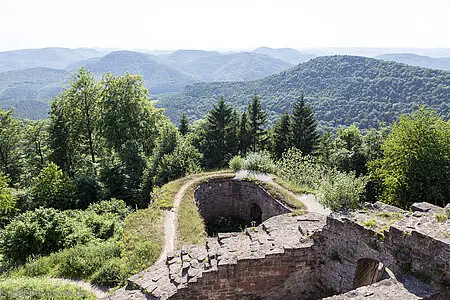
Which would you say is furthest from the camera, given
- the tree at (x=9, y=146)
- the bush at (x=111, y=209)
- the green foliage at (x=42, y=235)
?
the tree at (x=9, y=146)

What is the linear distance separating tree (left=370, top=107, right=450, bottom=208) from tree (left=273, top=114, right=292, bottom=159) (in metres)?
19.1

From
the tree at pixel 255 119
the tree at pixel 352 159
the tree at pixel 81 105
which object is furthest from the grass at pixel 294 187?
the tree at pixel 255 119

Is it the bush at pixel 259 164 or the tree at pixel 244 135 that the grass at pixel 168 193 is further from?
the tree at pixel 244 135

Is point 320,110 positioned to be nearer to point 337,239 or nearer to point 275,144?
point 275,144

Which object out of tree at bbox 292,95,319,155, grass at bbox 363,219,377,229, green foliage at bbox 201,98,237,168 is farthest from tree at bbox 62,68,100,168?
grass at bbox 363,219,377,229

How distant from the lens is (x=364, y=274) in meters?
9.96

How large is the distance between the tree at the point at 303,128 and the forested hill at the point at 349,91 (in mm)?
62886

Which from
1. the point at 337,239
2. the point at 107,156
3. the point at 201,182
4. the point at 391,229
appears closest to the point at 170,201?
the point at 201,182

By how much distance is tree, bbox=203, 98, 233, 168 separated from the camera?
40.4m

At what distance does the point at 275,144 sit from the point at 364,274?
31.9 meters

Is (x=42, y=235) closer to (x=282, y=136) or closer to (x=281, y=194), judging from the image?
(x=281, y=194)

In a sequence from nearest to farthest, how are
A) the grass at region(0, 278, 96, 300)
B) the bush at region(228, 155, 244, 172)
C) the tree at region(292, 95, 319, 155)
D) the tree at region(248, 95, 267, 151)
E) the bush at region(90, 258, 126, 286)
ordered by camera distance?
the grass at region(0, 278, 96, 300), the bush at region(90, 258, 126, 286), the bush at region(228, 155, 244, 172), the tree at region(292, 95, 319, 155), the tree at region(248, 95, 267, 151)

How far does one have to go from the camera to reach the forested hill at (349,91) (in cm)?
11256

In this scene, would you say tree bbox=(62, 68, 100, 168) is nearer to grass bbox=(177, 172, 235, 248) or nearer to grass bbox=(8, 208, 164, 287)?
grass bbox=(177, 172, 235, 248)
